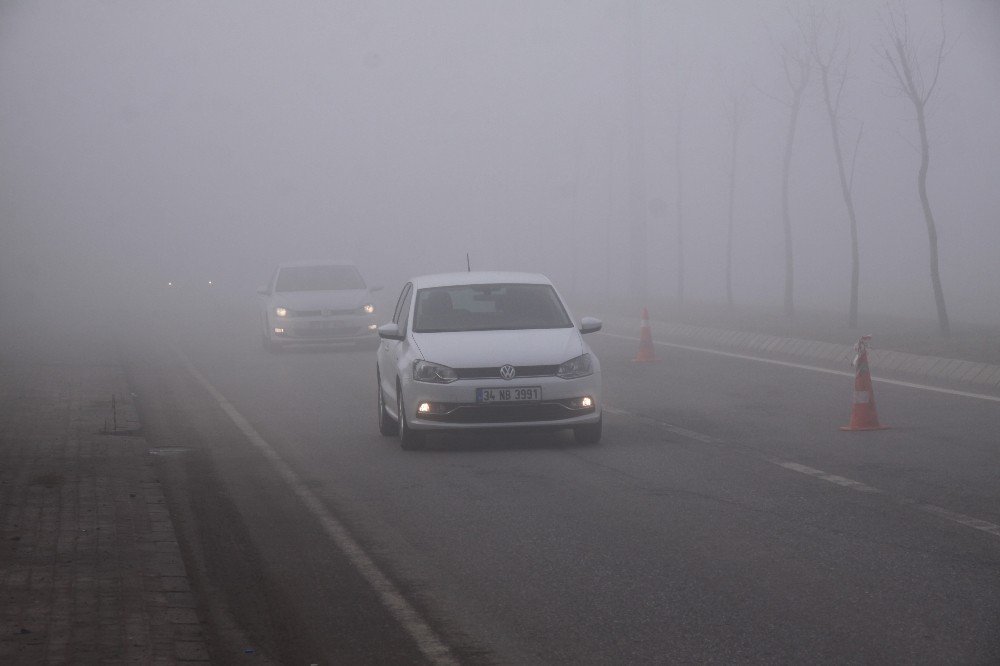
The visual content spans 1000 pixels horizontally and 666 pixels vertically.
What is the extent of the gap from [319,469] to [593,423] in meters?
2.46

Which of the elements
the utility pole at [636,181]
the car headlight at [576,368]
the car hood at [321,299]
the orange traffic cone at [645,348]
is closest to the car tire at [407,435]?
the car headlight at [576,368]

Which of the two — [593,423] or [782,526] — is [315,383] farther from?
[782,526]

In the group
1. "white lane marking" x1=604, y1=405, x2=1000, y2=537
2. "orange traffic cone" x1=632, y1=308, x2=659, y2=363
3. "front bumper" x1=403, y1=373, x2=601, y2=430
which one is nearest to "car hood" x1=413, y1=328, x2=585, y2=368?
"front bumper" x1=403, y1=373, x2=601, y2=430

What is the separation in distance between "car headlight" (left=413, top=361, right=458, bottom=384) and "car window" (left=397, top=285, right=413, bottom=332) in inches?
38.4

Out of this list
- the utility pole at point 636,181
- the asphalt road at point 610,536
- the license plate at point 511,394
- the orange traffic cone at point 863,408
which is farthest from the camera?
the utility pole at point 636,181

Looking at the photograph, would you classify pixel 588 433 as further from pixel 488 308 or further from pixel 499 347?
pixel 488 308

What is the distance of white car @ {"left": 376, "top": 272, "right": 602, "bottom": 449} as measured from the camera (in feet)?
37.6

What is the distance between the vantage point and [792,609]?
6.17 metres

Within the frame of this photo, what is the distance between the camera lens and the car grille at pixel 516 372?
11.5 metres

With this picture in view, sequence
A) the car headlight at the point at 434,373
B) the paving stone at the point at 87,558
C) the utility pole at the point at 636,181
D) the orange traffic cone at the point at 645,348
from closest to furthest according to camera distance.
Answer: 1. the paving stone at the point at 87,558
2. the car headlight at the point at 434,373
3. the orange traffic cone at the point at 645,348
4. the utility pole at the point at 636,181

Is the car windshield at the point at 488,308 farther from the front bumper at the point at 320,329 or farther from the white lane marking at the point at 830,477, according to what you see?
the front bumper at the point at 320,329

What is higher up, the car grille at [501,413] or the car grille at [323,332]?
the car grille at [501,413]

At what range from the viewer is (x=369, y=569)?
7219 mm

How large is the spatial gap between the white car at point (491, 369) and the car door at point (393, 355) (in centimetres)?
2
